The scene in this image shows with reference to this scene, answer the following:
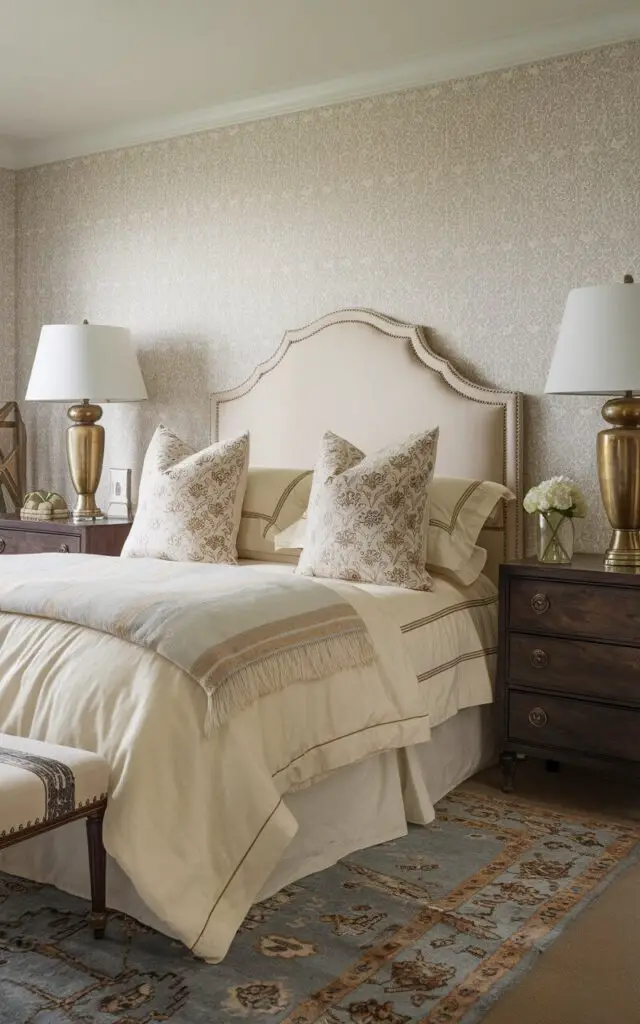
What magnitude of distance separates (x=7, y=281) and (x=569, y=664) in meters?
3.51

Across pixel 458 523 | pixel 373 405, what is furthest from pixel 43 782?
pixel 373 405

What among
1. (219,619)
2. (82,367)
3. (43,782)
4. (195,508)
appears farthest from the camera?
(82,367)

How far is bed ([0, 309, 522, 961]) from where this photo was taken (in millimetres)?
2404

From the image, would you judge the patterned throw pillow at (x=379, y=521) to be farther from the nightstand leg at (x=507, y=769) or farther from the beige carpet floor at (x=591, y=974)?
the beige carpet floor at (x=591, y=974)

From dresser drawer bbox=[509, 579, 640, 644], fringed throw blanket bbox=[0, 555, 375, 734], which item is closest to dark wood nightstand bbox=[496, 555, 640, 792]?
dresser drawer bbox=[509, 579, 640, 644]

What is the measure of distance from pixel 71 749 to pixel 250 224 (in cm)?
277

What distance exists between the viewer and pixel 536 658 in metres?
3.23

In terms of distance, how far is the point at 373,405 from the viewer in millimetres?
4062

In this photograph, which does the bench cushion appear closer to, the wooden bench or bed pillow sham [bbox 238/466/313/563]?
the wooden bench

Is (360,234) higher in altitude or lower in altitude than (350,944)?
higher

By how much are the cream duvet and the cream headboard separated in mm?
1341

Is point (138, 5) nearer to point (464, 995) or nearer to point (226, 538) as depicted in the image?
point (226, 538)

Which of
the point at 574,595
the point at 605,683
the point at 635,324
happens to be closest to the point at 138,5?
the point at 635,324

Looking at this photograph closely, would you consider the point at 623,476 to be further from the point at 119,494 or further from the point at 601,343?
the point at 119,494
